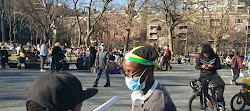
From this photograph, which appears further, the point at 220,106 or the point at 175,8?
the point at 175,8

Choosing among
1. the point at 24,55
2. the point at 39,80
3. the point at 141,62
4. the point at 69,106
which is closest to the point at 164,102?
the point at 141,62

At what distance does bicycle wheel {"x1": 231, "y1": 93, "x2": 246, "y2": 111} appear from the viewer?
7.46 metres

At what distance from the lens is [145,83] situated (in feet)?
9.07

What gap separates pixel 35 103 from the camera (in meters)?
1.66

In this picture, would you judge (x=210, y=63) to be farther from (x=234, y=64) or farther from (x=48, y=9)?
(x=48, y=9)

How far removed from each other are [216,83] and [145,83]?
12.4 feet

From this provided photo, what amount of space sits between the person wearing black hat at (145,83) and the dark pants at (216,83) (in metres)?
3.74

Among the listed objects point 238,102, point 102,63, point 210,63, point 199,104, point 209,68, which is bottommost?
point 238,102

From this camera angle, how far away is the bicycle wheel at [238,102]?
294 inches

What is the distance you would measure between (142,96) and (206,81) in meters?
4.01

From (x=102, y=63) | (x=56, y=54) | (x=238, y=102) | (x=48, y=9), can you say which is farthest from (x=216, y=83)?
(x=48, y=9)

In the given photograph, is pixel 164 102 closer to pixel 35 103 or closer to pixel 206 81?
pixel 35 103

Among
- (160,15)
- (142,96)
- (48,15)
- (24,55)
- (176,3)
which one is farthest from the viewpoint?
(160,15)

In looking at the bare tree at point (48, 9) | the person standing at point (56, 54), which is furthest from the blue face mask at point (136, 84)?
the bare tree at point (48, 9)
